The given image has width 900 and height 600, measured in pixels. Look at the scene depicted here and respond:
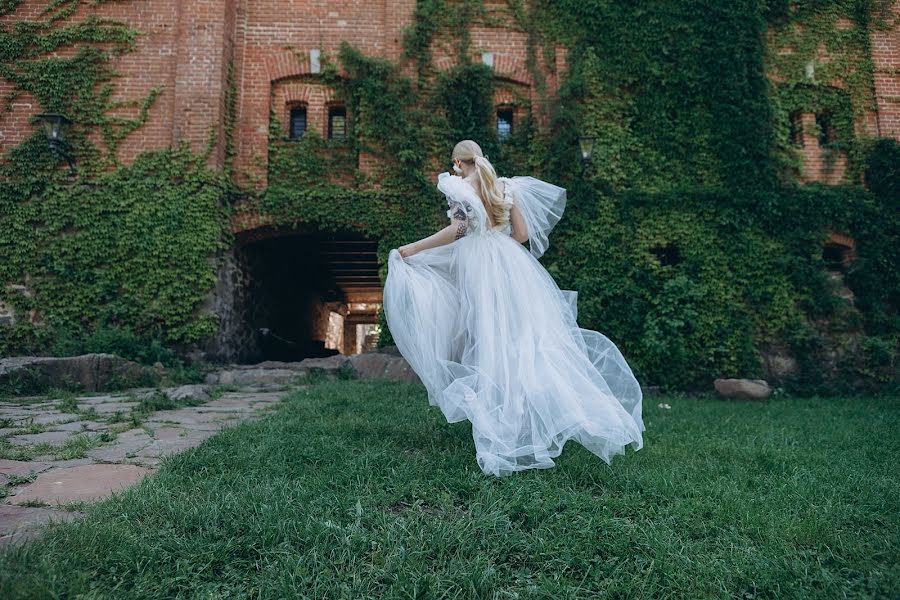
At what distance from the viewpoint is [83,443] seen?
3.29 m

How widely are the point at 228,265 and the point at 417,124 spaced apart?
4.26 meters

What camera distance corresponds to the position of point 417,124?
29.8 ft

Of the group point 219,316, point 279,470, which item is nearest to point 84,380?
point 219,316

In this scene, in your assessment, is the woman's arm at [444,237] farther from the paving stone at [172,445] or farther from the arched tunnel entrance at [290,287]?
the arched tunnel entrance at [290,287]

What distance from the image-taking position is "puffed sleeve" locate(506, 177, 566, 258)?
3824mm

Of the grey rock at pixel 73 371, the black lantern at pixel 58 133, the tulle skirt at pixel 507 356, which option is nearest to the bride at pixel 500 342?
the tulle skirt at pixel 507 356

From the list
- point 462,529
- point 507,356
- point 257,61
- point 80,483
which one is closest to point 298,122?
point 257,61

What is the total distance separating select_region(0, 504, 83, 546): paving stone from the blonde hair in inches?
108

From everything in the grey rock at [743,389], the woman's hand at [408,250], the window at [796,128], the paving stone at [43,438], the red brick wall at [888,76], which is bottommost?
the grey rock at [743,389]

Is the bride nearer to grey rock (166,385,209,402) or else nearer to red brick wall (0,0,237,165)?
grey rock (166,385,209,402)

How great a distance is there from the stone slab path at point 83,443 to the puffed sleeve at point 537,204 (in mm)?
2852

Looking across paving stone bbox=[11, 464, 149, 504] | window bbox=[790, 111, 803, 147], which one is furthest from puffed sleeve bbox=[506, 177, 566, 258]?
window bbox=[790, 111, 803, 147]

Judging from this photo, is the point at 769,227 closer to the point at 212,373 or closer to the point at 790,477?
the point at 790,477

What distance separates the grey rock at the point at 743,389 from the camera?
7703 millimetres
